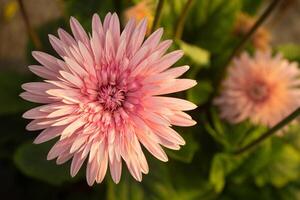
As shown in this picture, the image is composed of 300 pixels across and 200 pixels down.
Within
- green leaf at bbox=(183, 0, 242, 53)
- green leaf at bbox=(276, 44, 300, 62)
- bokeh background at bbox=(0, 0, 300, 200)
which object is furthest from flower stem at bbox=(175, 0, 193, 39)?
green leaf at bbox=(276, 44, 300, 62)

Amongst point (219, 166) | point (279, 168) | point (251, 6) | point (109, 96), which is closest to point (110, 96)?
point (109, 96)

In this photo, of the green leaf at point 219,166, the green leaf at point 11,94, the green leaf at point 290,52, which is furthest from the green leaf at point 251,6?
the green leaf at point 11,94

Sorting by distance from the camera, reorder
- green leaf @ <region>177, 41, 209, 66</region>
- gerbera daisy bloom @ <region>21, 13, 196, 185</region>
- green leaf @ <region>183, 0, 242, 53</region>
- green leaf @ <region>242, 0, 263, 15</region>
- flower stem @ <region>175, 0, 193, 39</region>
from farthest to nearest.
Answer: green leaf @ <region>242, 0, 263, 15</region>
green leaf @ <region>183, 0, 242, 53</region>
green leaf @ <region>177, 41, 209, 66</region>
flower stem @ <region>175, 0, 193, 39</region>
gerbera daisy bloom @ <region>21, 13, 196, 185</region>

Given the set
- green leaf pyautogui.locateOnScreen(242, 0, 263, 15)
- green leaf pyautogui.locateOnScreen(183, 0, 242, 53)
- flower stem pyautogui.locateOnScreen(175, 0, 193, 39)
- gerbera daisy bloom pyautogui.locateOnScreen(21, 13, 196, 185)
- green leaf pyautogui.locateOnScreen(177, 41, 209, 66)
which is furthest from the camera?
green leaf pyautogui.locateOnScreen(242, 0, 263, 15)

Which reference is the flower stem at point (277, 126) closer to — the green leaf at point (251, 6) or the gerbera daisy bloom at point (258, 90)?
the gerbera daisy bloom at point (258, 90)

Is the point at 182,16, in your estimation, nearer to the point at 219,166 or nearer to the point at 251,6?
the point at 219,166

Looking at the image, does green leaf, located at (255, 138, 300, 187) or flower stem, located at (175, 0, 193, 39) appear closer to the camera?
flower stem, located at (175, 0, 193, 39)

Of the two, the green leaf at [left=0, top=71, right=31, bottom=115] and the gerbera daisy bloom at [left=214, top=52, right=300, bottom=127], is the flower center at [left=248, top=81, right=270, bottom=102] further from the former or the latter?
the green leaf at [left=0, top=71, right=31, bottom=115]
